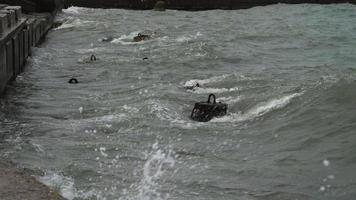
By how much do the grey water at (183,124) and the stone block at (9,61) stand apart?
396 millimetres

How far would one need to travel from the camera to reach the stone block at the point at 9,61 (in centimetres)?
1720

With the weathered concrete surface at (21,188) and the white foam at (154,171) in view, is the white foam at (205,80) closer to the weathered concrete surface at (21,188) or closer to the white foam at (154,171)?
the white foam at (154,171)

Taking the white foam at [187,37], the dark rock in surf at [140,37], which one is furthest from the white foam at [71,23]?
the white foam at [187,37]

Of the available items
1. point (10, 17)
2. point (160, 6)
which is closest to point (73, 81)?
point (10, 17)

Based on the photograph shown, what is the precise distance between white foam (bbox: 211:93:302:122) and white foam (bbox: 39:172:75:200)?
506cm

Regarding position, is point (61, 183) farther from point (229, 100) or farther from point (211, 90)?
point (211, 90)

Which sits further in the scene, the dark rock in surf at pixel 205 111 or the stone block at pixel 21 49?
the stone block at pixel 21 49

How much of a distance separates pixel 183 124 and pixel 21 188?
18.6 ft

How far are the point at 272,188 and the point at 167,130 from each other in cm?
408

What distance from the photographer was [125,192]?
368 inches

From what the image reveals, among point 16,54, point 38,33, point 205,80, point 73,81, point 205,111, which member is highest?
point 205,111

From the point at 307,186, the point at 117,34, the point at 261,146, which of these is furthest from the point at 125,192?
the point at 117,34

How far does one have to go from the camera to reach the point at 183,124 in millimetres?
13773

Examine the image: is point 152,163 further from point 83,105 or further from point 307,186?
point 83,105
